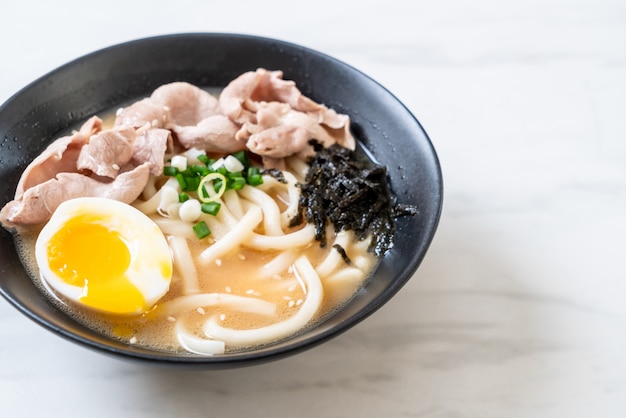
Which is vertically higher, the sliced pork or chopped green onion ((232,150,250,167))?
the sliced pork

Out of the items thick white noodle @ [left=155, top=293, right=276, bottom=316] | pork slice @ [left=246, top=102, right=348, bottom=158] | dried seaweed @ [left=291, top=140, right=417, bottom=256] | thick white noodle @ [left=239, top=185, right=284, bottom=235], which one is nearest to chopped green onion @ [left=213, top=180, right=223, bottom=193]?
thick white noodle @ [left=239, top=185, right=284, bottom=235]

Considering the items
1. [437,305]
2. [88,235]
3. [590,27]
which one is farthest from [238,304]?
[590,27]

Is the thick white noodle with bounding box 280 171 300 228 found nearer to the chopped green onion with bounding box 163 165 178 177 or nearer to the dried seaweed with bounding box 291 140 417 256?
the dried seaweed with bounding box 291 140 417 256

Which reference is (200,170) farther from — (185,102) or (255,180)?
(185,102)

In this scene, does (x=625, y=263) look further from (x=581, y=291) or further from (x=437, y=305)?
(x=437, y=305)

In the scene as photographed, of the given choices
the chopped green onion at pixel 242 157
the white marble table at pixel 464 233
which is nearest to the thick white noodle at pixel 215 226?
the chopped green onion at pixel 242 157

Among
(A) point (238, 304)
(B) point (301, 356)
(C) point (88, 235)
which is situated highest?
(C) point (88, 235)
